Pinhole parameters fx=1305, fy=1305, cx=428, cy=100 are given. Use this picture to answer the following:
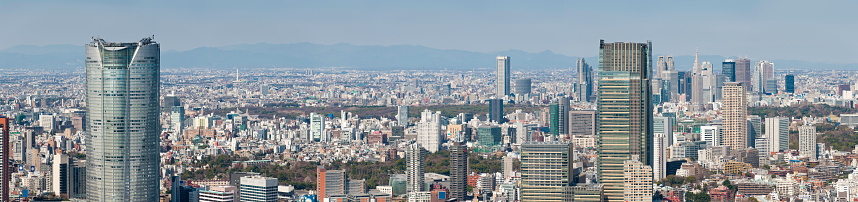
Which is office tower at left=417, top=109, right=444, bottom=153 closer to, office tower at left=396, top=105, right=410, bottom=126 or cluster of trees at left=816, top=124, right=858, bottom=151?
office tower at left=396, top=105, right=410, bottom=126

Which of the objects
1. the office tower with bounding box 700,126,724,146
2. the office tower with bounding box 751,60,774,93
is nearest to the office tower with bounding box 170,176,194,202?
the office tower with bounding box 700,126,724,146

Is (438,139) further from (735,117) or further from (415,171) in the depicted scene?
(415,171)

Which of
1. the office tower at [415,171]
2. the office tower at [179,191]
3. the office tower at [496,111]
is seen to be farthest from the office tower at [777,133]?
the office tower at [179,191]

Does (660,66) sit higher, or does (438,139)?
(660,66)

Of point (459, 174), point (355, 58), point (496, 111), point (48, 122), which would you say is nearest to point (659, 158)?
point (459, 174)

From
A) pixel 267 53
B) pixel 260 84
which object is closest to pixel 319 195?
pixel 260 84

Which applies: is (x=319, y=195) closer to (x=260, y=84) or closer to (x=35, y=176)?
(x=35, y=176)
